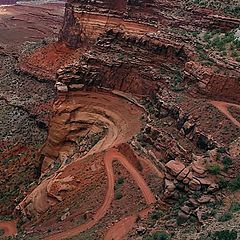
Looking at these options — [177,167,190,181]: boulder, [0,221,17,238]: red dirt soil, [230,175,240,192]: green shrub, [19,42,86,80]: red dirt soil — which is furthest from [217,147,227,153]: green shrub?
[19,42,86,80]: red dirt soil

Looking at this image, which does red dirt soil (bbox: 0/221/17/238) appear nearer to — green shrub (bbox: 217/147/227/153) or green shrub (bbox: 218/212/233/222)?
green shrub (bbox: 217/147/227/153)

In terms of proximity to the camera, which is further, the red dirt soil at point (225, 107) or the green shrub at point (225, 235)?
the red dirt soil at point (225, 107)

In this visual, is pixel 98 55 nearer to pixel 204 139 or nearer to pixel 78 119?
pixel 78 119

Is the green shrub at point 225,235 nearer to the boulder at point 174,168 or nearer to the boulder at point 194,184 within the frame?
the boulder at point 194,184

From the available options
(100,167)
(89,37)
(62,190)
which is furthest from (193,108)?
(89,37)

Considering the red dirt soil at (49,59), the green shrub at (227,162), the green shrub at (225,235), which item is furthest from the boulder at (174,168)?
the red dirt soil at (49,59)

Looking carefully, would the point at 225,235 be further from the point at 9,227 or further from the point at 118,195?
the point at 9,227
